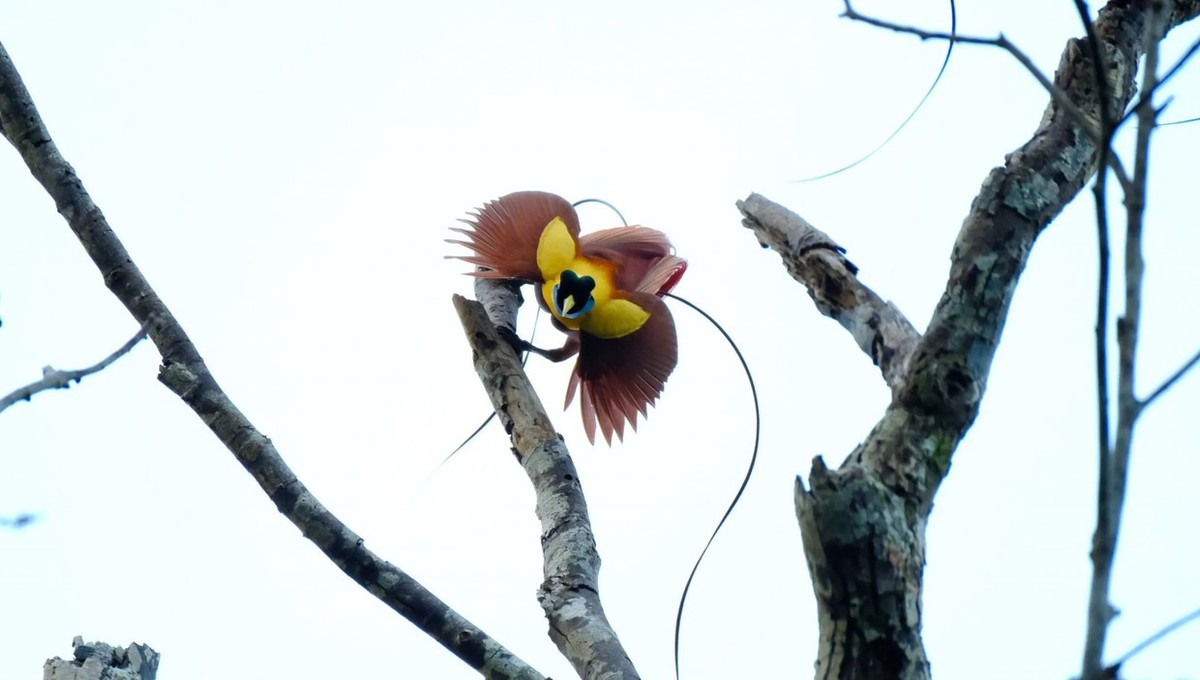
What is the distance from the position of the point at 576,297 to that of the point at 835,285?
908 millimetres

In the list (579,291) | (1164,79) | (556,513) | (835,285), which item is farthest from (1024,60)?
(579,291)

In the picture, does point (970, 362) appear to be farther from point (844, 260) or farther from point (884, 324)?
point (844, 260)

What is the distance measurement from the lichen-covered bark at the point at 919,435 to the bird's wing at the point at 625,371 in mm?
972

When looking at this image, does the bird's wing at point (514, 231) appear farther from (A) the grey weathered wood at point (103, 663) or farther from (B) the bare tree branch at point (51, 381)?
(B) the bare tree branch at point (51, 381)

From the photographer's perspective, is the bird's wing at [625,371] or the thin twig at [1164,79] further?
the bird's wing at [625,371]

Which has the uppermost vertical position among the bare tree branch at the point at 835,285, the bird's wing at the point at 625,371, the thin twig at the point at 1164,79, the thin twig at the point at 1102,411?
the bird's wing at the point at 625,371

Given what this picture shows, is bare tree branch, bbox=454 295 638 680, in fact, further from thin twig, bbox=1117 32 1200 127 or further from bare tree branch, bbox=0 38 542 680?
thin twig, bbox=1117 32 1200 127

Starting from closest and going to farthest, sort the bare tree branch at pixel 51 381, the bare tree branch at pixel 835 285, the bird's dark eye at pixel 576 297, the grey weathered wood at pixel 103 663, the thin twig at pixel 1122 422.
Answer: the thin twig at pixel 1122 422
the bare tree branch at pixel 51 381
the bare tree branch at pixel 835 285
the grey weathered wood at pixel 103 663
the bird's dark eye at pixel 576 297

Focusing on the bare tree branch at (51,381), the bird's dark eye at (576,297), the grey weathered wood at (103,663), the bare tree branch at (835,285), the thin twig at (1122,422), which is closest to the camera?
the thin twig at (1122,422)

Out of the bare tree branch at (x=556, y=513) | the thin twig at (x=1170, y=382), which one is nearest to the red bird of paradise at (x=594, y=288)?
the bare tree branch at (x=556, y=513)

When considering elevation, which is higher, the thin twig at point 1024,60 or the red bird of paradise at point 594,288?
the red bird of paradise at point 594,288

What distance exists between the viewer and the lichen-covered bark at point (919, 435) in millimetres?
989

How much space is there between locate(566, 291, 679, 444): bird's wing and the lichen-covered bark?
0.97 meters

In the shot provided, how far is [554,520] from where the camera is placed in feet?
5.79
